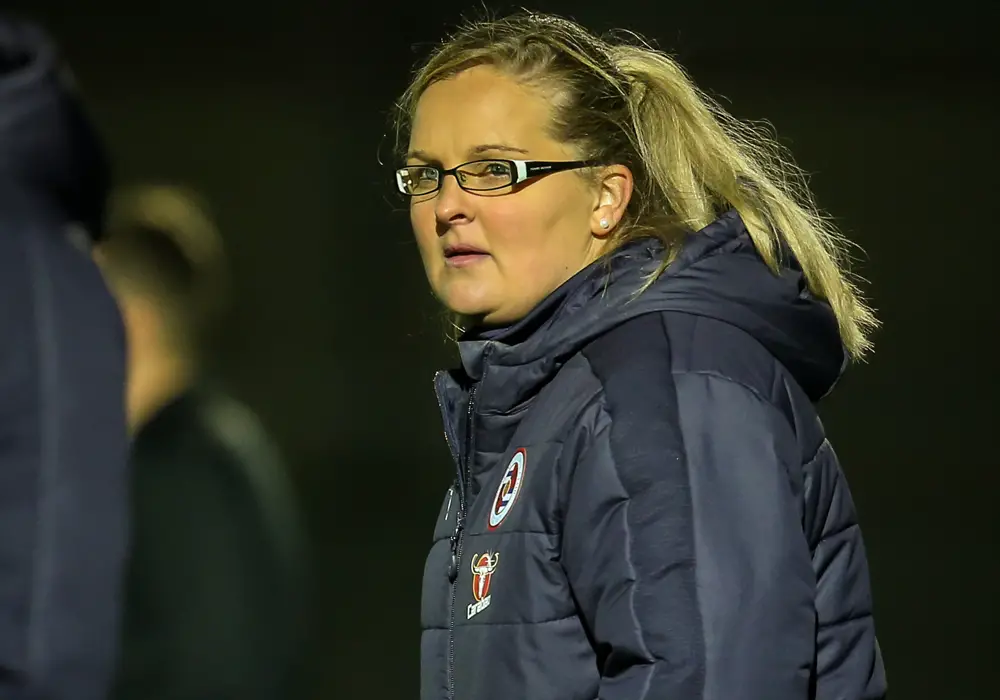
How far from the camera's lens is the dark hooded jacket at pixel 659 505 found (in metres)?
1.70

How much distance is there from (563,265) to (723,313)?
1.04ft

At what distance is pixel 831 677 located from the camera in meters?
1.89

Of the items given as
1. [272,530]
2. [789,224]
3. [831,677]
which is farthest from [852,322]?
[272,530]

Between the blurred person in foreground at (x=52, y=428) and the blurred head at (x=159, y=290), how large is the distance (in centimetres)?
114

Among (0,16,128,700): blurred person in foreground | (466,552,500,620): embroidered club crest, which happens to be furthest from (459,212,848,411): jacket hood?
(0,16,128,700): blurred person in foreground

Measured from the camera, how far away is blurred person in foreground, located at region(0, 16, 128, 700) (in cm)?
126

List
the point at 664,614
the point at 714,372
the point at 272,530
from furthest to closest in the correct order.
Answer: the point at 272,530 → the point at 714,372 → the point at 664,614

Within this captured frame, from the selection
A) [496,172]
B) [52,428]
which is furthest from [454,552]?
[52,428]

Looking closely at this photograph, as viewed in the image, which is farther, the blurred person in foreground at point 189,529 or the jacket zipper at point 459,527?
the blurred person in foreground at point 189,529

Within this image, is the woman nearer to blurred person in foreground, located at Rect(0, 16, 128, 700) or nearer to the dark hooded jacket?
the dark hooded jacket

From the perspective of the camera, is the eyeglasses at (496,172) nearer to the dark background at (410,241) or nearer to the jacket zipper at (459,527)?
the jacket zipper at (459,527)

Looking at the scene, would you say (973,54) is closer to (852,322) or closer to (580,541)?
(852,322)

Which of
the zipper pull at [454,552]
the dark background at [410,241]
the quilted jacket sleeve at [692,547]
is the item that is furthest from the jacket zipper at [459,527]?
the dark background at [410,241]

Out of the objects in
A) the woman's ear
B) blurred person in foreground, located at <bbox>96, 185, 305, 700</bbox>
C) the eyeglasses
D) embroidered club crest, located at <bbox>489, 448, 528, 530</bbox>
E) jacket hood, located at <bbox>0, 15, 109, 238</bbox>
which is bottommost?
blurred person in foreground, located at <bbox>96, 185, 305, 700</bbox>
